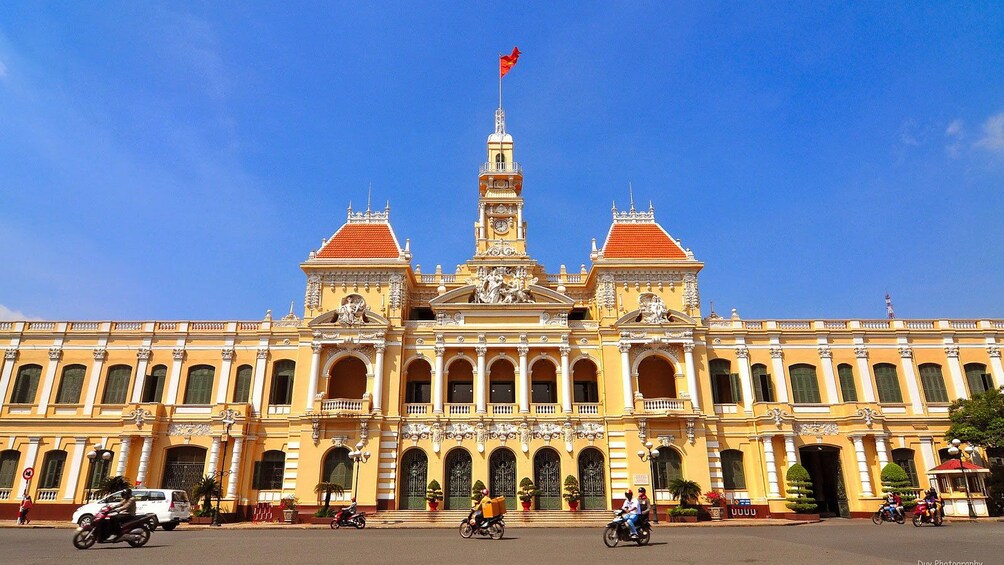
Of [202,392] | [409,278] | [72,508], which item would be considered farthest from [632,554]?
[72,508]

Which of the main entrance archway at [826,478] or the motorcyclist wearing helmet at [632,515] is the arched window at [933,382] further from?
the motorcyclist wearing helmet at [632,515]

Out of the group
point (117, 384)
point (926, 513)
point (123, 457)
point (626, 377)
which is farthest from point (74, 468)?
point (926, 513)

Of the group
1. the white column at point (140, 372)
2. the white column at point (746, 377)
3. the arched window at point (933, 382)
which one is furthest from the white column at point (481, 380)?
the arched window at point (933, 382)

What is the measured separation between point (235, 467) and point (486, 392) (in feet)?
45.7

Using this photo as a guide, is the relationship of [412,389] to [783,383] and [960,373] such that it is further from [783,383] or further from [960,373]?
[960,373]

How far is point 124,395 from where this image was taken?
117ft

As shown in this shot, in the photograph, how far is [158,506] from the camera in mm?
25234

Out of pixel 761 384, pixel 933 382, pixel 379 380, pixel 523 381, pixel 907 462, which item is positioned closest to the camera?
pixel 907 462

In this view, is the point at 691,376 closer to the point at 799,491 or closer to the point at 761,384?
the point at 761,384

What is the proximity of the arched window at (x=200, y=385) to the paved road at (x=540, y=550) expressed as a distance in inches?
624

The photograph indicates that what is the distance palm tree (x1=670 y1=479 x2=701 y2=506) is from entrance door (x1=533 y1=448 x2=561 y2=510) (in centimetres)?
589

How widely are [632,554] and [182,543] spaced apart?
12743mm

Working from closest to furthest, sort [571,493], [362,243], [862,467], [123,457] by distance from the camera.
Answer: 1. [571,493]
2. [862,467]
3. [123,457]
4. [362,243]

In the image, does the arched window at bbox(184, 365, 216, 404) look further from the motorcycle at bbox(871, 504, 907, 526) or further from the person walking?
the motorcycle at bbox(871, 504, 907, 526)
